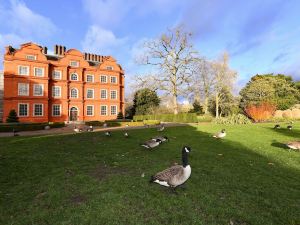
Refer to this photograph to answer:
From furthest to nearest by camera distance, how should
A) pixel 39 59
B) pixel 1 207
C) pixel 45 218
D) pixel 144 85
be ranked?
pixel 39 59
pixel 144 85
pixel 1 207
pixel 45 218

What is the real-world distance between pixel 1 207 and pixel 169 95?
1487 inches

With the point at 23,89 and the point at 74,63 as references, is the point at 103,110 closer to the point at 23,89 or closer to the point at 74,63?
the point at 74,63

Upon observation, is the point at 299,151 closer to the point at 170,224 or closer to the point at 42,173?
the point at 170,224

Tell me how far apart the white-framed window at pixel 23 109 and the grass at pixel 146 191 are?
3663 cm

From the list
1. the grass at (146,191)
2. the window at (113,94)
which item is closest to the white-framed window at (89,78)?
the window at (113,94)

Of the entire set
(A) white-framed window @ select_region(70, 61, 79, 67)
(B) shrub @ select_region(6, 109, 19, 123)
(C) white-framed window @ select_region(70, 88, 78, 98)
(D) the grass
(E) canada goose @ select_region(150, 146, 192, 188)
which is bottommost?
(D) the grass

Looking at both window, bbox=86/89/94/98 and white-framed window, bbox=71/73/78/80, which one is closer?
white-framed window, bbox=71/73/78/80

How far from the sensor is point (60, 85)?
47438 mm

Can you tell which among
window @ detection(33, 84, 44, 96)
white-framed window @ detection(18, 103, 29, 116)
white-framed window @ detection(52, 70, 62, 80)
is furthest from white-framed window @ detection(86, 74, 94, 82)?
white-framed window @ detection(18, 103, 29, 116)

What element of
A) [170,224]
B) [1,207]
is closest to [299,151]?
[170,224]

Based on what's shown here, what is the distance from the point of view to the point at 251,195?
235 inches

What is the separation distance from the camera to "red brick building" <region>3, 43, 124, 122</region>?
140 ft

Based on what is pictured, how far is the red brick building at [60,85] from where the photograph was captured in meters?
42.6

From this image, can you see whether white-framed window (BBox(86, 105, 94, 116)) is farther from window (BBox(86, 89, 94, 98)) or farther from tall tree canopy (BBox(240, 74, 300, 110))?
tall tree canopy (BBox(240, 74, 300, 110))
